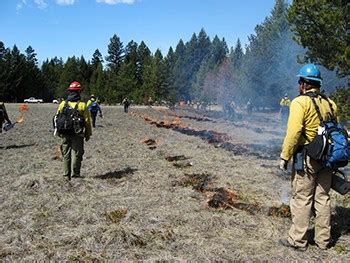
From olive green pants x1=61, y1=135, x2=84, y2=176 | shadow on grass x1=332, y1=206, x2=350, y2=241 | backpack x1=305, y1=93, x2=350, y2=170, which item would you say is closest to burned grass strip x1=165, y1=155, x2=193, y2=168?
olive green pants x1=61, y1=135, x2=84, y2=176

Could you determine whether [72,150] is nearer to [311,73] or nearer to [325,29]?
[311,73]

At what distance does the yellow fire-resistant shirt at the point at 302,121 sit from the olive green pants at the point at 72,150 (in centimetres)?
508

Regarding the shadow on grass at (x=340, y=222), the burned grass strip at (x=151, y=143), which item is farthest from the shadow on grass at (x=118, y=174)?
the shadow on grass at (x=340, y=222)

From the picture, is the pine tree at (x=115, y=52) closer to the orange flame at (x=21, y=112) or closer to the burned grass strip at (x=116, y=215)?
the orange flame at (x=21, y=112)

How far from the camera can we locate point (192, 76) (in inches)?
4284

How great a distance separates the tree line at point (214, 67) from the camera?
1220cm

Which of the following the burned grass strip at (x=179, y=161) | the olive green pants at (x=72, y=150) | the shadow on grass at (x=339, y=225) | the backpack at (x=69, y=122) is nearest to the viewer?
the shadow on grass at (x=339, y=225)

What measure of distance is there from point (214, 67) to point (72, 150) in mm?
79113

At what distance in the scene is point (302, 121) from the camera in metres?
5.02

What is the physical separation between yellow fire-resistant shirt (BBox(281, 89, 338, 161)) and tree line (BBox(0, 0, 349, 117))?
6692 millimetres

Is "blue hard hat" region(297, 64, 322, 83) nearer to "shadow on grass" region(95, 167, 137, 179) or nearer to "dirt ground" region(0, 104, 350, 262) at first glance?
"dirt ground" region(0, 104, 350, 262)

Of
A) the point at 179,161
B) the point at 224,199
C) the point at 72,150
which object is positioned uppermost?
the point at 72,150

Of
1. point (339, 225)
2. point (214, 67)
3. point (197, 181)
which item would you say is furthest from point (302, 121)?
point (214, 67)

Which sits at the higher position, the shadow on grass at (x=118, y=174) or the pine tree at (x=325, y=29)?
the pine tree at (x=325, y=29)
